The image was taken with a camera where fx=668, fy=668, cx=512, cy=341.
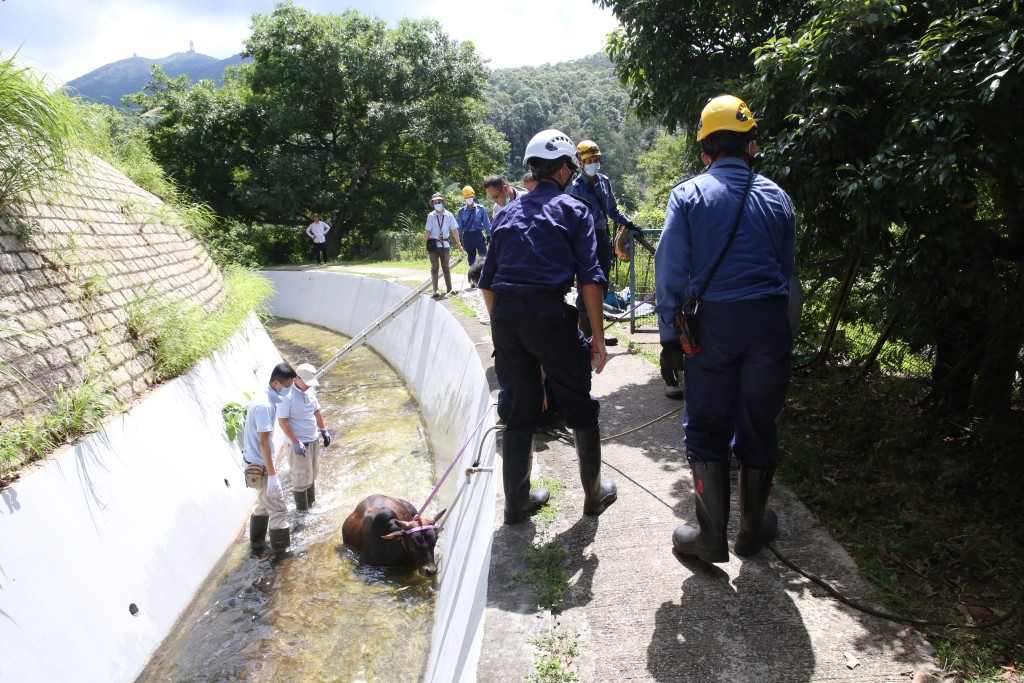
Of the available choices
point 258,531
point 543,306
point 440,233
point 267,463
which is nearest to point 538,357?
point 543,306

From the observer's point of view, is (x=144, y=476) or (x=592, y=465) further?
(x=144, y=476)

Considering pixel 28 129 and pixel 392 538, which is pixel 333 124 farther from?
pixel 392 538

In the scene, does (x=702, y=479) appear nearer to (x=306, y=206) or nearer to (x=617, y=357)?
(x=617, y=357)

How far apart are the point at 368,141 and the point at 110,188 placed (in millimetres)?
17892

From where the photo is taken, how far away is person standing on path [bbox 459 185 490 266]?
38.5ft

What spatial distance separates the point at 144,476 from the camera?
5605 mm

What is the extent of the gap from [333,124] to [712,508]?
87.7 ft

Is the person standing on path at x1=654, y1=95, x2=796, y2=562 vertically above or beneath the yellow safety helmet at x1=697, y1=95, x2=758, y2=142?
beneath

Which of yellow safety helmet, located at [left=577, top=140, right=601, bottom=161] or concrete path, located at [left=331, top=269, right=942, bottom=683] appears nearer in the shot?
concrete path, located at [left=331, top=269, right=942, bottom=683]

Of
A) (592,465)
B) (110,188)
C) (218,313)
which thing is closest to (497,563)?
(592,465)

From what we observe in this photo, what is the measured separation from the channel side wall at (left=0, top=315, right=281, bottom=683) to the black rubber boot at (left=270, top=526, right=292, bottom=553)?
1.74ft

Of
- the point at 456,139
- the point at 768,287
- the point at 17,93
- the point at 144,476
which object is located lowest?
the point at 144,476

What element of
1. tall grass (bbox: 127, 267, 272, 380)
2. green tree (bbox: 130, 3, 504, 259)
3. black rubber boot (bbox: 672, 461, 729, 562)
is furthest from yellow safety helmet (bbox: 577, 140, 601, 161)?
green tree (bbox: 130, 3, 504, 259)

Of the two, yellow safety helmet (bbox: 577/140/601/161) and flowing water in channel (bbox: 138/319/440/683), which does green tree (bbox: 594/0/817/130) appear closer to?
yellow safety helmet (bbox: 577/140/601/161)
